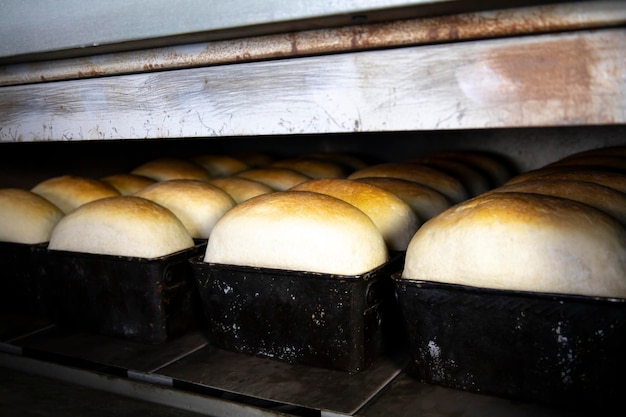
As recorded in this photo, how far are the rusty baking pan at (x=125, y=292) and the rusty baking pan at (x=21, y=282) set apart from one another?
3.7 inches

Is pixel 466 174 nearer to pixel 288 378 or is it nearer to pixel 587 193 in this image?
pixel 587 193

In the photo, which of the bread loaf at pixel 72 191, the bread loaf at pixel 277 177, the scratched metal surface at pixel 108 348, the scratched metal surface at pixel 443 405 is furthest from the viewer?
the bread loaf at pixel 277 177

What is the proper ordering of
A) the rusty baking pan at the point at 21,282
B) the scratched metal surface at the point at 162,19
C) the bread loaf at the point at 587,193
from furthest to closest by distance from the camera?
1. the rusty baking pan at the point at 21,282
2. the bread loaf at the point at 587,193
3. the scratched metal surface at the point at 162,19

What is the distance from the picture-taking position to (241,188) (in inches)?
80.9

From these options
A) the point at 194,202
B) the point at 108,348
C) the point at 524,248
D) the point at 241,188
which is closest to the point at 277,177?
the point at 241,188

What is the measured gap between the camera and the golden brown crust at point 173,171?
2432 millimetres

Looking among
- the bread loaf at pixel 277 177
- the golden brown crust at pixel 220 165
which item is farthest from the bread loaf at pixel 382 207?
the golden brown crust at pixel 220 165

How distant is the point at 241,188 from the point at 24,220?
0.67 meters

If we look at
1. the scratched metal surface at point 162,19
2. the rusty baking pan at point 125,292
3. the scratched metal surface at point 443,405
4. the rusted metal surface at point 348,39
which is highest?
the scratched metal surface at point 162,19

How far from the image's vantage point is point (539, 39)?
0.88 meters

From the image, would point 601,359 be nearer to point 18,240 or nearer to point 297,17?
point 297,17

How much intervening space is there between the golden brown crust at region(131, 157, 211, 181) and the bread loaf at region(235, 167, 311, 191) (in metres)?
0.25

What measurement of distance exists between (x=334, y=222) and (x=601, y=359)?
58 cm

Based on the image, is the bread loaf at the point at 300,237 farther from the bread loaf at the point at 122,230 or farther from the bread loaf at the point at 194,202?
the bread loaf at the point at 194,202
